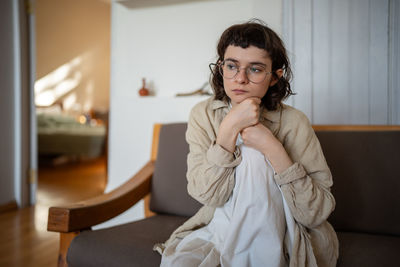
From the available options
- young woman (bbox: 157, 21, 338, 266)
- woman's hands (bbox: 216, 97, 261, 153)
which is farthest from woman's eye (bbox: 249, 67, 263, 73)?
woman's hands (bbox: 216, 97, 261, 153)

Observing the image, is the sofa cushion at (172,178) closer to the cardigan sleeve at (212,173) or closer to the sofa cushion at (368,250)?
the cardigan sleeve at (212,173)

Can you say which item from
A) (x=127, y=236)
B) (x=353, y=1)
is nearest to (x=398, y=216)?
(x=127, y=236)

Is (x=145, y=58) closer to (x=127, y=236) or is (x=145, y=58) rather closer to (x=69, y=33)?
(x=127, y=236)

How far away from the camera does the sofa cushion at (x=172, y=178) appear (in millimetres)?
1458

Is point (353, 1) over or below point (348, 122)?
over

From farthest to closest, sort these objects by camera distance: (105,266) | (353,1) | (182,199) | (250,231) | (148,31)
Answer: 1. (148,31)
2. (353,1)
3. (182,199)
4. (105,266)
5. (250,231)

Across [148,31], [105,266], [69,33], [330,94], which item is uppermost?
[69,33]

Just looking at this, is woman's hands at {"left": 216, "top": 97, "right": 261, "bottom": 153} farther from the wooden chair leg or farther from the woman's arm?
the wooden chair leg

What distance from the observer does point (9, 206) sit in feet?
9.59

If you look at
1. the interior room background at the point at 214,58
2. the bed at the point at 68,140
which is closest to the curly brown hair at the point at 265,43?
the interior room background at the point at 214,58

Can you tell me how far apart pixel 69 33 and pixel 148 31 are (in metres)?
5.62

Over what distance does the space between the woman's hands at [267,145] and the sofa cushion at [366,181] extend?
0.53 meters

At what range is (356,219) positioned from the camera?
128 centimetres

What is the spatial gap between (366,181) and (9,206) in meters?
2.91
